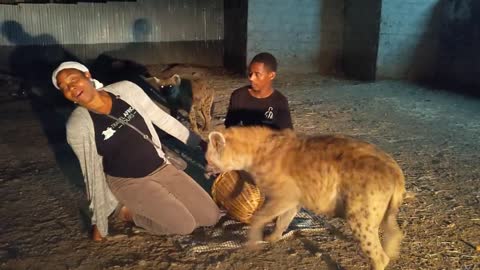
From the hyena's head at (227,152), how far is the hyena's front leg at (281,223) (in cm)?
54

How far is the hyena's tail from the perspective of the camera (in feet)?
10.8

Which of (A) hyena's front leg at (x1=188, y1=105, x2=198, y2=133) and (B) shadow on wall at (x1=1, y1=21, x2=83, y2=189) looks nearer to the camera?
(A) hyena's front leg at (x1=188, y1=105, x2=198, y2=133)

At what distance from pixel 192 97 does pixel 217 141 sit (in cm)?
401

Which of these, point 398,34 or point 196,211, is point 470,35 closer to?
A: point 398,34

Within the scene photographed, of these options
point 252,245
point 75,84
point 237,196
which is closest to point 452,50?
point 237,196

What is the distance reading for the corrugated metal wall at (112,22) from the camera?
480 inches

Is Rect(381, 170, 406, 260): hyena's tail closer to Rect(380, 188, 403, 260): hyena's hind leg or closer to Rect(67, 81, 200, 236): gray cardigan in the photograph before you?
Rect(380, 188, 403, 260): hyena's hind leg

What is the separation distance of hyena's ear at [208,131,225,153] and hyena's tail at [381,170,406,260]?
1.26m

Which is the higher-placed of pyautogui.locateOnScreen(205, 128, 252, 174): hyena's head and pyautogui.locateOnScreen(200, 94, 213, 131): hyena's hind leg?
pyautogui.locateOnScreen(205, 128, 252, 174): hyena's head

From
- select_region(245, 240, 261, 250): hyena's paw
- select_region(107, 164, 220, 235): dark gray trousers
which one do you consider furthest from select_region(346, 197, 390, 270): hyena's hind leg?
select_region(107, 164, 220, 235): dark gray trousers

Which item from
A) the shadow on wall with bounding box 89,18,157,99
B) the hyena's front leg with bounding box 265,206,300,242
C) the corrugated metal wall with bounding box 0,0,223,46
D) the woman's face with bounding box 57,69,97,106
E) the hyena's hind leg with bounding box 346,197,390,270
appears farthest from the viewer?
the corrugated metal wall with bounding box 0,0,223,46

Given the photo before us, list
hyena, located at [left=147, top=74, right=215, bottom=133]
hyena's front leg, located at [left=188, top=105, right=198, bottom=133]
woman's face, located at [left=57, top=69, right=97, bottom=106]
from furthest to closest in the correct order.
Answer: hyena, located at [left=147, top=74, right=215, bottom=133] → hyena's front leg, located at [left=188, top=105, right=198, bottom=133] → woman's face, located at [left=57, top=69, right=97, bottom=106]

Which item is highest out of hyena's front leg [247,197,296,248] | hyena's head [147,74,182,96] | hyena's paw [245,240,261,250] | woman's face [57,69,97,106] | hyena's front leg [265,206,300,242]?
woman's face [57,69,97,106]

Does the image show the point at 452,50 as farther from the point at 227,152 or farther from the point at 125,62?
the point at 227,152
